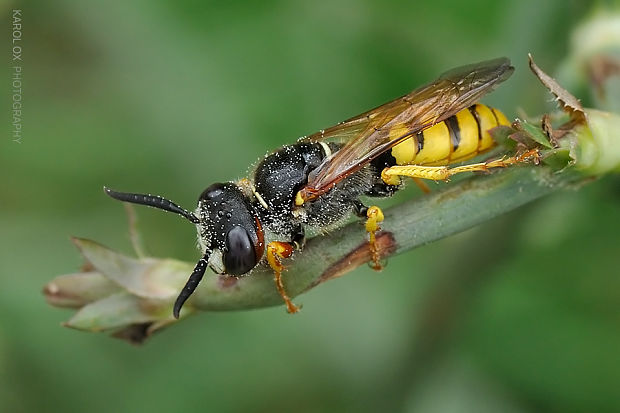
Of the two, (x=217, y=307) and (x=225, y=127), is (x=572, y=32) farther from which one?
(x=225, y=127)

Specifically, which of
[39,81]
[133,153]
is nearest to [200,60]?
[133,153]

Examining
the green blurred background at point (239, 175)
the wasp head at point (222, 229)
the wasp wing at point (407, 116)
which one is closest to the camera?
the wasp head at point (222, 229)

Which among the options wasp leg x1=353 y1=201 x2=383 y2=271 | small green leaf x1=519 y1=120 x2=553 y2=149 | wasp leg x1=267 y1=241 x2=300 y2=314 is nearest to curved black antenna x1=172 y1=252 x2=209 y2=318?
wasp leg x1=267 y1=241 x2=300 y2=314

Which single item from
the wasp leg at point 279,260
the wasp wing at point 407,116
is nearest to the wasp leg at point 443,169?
the wasp wing at point 407,116

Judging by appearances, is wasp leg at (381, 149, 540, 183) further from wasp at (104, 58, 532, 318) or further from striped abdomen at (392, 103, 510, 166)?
striped abdomen at (392, 103, 510, 166)

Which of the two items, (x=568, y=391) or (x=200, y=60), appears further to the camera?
(x=200, y=60)

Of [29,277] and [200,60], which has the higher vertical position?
[200,60]

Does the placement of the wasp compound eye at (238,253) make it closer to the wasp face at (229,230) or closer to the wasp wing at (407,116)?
the wasp face at (229,230)
